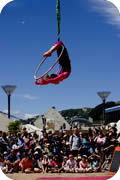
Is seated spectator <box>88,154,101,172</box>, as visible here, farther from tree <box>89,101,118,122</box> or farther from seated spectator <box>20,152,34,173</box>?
tree <box>89,101,118,122</box>

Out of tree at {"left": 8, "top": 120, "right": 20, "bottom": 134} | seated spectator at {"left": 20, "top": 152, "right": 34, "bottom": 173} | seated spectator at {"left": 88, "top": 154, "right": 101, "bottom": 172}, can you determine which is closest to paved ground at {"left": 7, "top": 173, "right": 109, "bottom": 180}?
→ seated spectator at {"left": 20, "top": 152, "right": 34, "bottom": 173}

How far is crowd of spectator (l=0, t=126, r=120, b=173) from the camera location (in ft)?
29.0

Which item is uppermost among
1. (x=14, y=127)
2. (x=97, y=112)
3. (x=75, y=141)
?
(x=97, y=112)

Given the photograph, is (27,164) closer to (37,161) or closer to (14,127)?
(37,161)

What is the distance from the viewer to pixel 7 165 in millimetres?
8727

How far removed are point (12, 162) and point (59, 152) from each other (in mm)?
1252

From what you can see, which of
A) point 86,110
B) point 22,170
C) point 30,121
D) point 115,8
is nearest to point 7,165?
point 22,170

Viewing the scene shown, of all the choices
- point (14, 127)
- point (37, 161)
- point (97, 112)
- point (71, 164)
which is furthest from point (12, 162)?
point (97, 112)

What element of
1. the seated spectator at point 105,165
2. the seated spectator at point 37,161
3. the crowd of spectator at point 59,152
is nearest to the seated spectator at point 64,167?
the crowd of spectator at point 59,152

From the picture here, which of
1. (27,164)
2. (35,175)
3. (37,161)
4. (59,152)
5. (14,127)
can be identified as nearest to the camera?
(35,175)

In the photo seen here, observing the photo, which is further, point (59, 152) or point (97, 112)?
point (97, 112)

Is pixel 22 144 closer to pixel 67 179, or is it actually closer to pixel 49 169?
pixel 49 169

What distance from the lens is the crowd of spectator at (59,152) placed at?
29.0ft

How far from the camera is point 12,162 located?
353 inches
